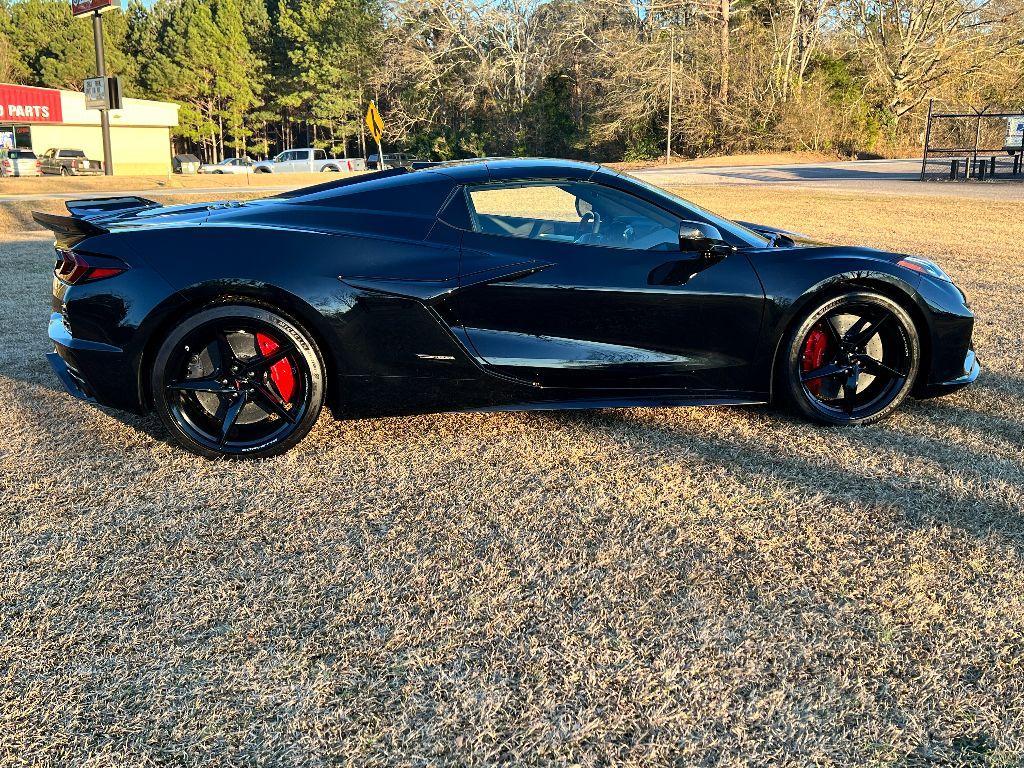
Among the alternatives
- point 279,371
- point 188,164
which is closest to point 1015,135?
point 279,371

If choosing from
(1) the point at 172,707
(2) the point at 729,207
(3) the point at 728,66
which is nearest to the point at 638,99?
(3) the point at 728,66

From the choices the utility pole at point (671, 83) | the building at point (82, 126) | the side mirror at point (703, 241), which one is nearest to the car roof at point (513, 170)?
the side mirror at point (703, 241)

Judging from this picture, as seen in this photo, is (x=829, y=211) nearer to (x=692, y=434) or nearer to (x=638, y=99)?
(x=692, y=434)

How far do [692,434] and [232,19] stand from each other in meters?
76.6

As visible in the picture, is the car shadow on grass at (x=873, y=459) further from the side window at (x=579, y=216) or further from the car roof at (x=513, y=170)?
the car roof at (x=513, y=170)

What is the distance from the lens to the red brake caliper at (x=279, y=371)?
146 inches

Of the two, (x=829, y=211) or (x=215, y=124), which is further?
(x=215, y=124)

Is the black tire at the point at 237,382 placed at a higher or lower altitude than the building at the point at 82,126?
lower

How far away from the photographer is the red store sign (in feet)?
164

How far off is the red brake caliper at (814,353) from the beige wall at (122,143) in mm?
57329

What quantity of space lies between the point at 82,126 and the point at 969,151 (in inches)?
2096

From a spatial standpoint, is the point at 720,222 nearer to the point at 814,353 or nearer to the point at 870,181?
the point at 814,353

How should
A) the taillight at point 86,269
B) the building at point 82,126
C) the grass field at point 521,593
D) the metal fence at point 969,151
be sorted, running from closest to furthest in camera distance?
the grass field at point 521,593
the taillight at point 86,269
the metal fence at point 969,151
the building at point 82,126

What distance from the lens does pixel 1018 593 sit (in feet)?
8.55
